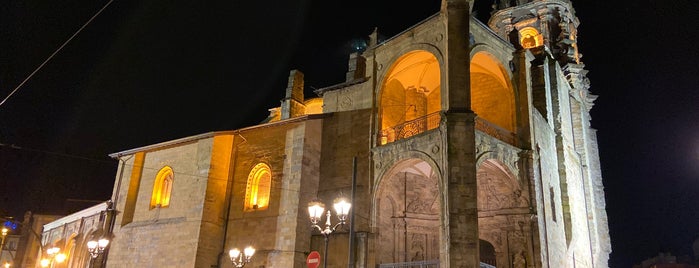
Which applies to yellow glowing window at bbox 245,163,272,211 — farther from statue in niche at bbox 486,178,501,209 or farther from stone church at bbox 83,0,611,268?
statue in niche at bbox 486,178,501,209

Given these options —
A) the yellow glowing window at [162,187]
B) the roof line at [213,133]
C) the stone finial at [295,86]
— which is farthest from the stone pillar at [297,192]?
the stone finial at [295,86]

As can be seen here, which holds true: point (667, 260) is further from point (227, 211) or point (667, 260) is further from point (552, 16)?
point (227, 211)

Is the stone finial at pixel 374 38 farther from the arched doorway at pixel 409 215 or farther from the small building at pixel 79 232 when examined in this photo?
the small building at pixel 79 232

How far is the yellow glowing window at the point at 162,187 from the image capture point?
76.1 feet

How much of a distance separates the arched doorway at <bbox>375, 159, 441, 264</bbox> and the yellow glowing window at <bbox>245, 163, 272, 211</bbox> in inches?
192

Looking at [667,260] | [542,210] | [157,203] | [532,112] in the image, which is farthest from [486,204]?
[667,260]

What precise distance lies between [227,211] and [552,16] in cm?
2003

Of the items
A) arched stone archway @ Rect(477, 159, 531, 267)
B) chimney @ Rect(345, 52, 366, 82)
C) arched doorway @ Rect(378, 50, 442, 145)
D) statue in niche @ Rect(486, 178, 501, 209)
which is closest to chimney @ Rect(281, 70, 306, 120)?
chimney @ Rect(345, 52, 366, 82)

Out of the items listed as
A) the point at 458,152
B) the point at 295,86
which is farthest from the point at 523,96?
the point at 295,86

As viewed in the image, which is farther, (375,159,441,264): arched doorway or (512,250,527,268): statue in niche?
(375,159,441,264): arched doorway

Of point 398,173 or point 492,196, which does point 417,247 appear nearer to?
point 398,173

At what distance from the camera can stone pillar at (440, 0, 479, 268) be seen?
1506 centimetres

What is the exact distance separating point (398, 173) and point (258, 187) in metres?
5.83

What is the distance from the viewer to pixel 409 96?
22.8 metres
